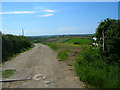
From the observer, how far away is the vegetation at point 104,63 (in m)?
5.95

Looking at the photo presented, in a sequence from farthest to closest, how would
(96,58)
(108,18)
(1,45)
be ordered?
(1,45)
(108,18)
(96,58)

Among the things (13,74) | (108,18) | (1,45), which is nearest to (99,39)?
(108,18)

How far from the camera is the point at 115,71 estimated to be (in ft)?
22.5

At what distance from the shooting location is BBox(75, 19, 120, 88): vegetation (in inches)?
234

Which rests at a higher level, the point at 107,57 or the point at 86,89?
the point at 107,57

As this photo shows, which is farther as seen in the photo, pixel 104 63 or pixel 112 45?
pixel 112 45

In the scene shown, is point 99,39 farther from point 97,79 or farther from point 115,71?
point 97,79

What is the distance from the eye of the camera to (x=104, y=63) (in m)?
8.13

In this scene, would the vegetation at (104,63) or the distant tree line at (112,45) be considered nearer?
the vegetation at (104,63)

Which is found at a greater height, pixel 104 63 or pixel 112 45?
pixel 112 45

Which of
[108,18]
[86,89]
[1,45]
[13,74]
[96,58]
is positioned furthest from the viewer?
[1,45]

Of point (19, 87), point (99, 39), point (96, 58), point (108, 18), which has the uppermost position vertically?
point (108, 18)

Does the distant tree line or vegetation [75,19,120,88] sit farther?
the distant tree line

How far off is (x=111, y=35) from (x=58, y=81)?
352 cm
